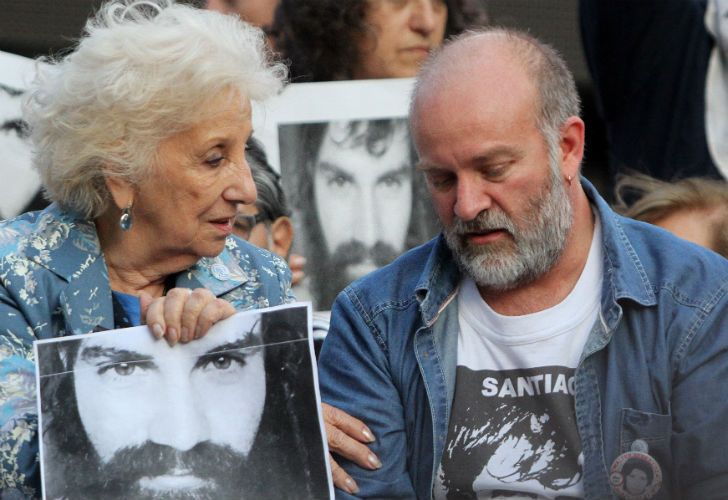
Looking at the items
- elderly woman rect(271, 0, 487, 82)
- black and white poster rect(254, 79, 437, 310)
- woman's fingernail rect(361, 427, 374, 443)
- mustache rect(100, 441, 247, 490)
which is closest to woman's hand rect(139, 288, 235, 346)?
mustache rect(100, 441, 247, 490)

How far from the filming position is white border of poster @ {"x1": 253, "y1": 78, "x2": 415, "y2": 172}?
12.4 feet

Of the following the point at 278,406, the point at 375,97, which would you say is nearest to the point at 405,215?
the point at 375,97

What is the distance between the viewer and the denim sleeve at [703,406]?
247 centimetres

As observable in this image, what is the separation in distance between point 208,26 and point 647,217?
146 cm

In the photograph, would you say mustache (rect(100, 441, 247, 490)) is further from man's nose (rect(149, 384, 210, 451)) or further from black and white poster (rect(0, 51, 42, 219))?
black and white poster (rect(0, 51, 42, 219))

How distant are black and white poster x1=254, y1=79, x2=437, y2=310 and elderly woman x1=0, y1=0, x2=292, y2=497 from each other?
36.3 inches

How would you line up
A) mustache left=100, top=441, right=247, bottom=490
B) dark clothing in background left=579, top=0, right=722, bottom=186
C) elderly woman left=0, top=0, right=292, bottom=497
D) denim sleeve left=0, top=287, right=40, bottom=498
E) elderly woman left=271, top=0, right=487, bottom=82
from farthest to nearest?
dark clothing in background left=579, top=0, right=722, bottom=186
elderly woman left=271, top=0, right=487, bottom=82
elderly woman left=0, top=0, right=292, bottom=497
denim sleeve left=0, top=287, right=40, bottom=498
mustache left=100, top=441, right=247, bottom=490

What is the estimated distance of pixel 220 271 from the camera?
2.86 meters

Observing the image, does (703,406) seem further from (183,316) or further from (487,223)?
(183,316)

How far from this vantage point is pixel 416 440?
2.65 m

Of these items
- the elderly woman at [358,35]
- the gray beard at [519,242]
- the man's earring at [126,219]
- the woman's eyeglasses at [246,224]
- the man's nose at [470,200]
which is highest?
the elderly woman at [358,35]

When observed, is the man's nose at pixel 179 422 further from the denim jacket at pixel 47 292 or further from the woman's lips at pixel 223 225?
the woman's lips at pixel 223 225

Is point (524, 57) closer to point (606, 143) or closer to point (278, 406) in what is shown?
point (278, 406)

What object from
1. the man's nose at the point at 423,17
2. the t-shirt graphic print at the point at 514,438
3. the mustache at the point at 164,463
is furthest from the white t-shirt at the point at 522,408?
the man's nose at the point at 423,17
